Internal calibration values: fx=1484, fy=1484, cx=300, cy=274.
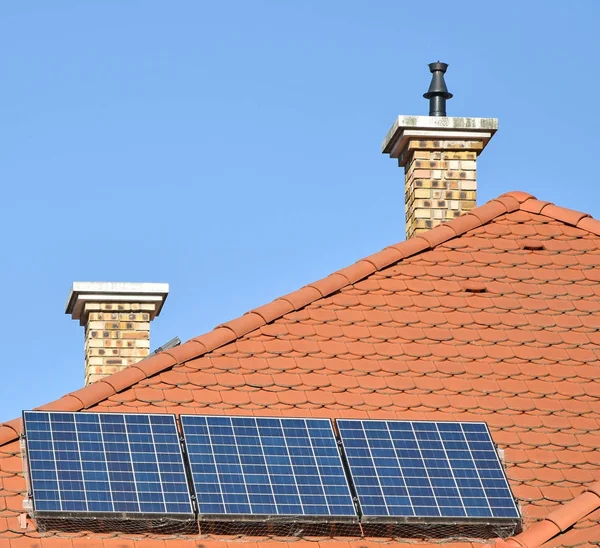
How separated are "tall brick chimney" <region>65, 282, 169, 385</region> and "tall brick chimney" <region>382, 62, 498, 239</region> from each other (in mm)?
3409

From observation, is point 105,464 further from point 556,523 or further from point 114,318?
point 114,318

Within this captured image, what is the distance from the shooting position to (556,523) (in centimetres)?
1088

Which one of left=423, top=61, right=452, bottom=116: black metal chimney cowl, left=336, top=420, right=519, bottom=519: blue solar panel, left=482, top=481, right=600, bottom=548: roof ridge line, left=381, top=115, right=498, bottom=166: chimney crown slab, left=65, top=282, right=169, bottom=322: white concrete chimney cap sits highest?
left=423, top=61, right=452, bottom=116: black metal chimney cowl

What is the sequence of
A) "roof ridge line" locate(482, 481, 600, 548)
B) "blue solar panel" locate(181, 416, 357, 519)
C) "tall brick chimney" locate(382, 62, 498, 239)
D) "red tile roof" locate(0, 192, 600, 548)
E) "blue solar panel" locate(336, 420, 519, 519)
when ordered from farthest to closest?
"tall brick chimney" locate(382, 62, 498, 239)
"red tile roof" locate(0, 192, 600, 548)
"blue solar panel" locate(336, 420, 519, 519)
"blue solar panel" locate(181, 416, 357, 519)
"roof ridge line" locate(482, 481, 600, 548)

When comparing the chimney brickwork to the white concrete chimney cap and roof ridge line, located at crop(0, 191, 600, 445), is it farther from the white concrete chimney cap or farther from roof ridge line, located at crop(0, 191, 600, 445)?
the white concrete chimney cap

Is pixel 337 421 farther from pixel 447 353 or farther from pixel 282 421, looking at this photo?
pixel 447 353

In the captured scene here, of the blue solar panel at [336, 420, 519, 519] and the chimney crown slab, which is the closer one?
the blue solar panel at [336, 420, 519, 519]

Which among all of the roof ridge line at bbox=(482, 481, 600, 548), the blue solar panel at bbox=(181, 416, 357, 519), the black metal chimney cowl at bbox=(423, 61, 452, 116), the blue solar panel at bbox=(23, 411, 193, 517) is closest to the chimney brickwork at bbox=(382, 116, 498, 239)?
the black metal chimney cowl at bbox=(423, 61, 452, 116)

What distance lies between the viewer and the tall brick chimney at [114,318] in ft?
57.0

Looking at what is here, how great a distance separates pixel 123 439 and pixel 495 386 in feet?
11.3

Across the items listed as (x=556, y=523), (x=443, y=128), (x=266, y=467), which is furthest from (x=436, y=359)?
(x=443, y=128)

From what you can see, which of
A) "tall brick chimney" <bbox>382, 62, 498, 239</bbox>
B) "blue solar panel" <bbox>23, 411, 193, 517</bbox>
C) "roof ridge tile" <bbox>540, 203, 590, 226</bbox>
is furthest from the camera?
"tall brick chimney" <bbox>382, 62, 498, 239</bbox>

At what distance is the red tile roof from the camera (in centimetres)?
1230

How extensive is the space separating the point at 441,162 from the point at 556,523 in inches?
235
